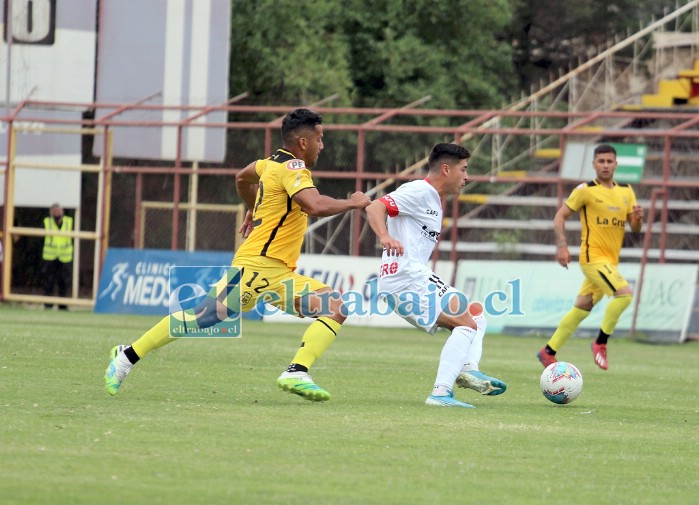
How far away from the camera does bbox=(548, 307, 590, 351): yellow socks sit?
47.8ft

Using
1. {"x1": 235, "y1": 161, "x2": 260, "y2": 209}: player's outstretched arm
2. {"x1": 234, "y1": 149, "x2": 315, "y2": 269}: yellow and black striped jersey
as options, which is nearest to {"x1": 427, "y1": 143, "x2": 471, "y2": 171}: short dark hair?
{"x1": 234, "y1": 149, "x2": 315, "y2": 269}: yellow and black striped jersey

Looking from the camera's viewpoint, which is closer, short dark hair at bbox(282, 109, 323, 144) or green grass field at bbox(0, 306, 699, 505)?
green grass field at bbox(0, 306, 699, 505)

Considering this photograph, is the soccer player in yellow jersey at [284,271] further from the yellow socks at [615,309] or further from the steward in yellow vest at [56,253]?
the steward in yellow vest at [56,253]

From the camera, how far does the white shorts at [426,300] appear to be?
9.87 m

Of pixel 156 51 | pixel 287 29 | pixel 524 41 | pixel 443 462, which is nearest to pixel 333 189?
pixel 156 51

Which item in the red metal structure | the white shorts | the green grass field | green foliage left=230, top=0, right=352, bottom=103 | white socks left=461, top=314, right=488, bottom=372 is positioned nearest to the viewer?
the green grass field

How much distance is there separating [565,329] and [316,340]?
5586mm

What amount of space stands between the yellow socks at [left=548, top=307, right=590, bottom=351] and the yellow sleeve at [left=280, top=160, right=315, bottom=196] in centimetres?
559

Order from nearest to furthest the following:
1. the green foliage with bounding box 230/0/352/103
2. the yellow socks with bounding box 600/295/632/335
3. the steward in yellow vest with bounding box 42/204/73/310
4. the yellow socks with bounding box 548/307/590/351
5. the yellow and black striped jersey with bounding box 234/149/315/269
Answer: the yellow and black striped jersey with bounding box 234/149/315/269, the yellow socks with bounding box 548/307/590/351, the yellow socks with bounding box 600/295/632/335, the steward in yellow vest with bounding box 42/204/73/310, the green foliage with bounding box 230/0/352/103

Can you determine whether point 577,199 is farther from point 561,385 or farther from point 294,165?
point 294,165

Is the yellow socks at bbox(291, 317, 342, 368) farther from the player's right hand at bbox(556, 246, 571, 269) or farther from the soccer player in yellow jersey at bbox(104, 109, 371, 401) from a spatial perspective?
the player's right hand at bbox(556, 246, 571, 269)

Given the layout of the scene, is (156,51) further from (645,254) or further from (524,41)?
(524,41)

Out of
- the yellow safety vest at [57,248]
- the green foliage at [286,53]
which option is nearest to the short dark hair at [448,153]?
the yellow safety vest at [57,248]

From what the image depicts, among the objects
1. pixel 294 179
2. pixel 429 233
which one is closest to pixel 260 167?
pixel 294 179
